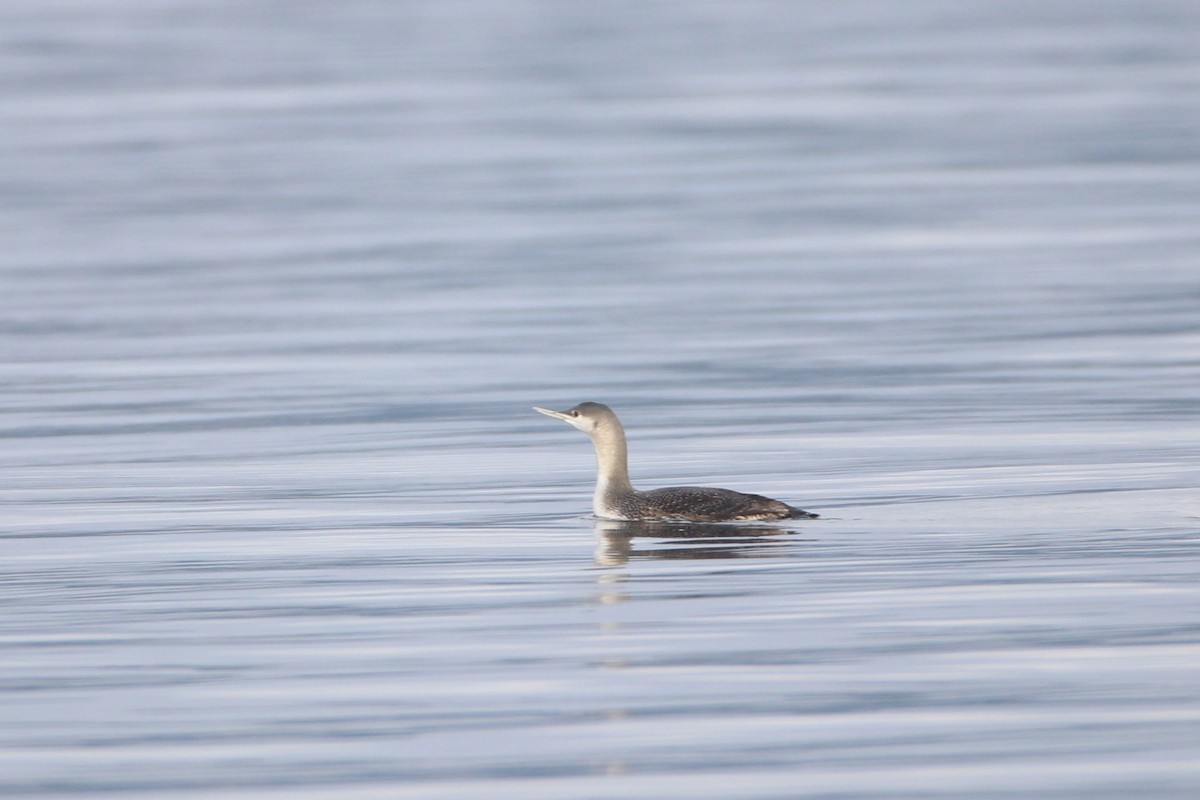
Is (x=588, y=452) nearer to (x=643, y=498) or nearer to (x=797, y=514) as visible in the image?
(x=643, y=498)

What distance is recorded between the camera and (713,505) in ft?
44.6

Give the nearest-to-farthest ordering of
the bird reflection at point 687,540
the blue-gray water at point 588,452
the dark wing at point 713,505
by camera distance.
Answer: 1. the blue-gray water at point 588,452
2. the bird reflection at point 687,540
3. the dark wing at point 713,505

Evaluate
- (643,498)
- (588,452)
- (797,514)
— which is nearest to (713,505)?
(797,514)

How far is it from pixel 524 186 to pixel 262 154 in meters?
6.83

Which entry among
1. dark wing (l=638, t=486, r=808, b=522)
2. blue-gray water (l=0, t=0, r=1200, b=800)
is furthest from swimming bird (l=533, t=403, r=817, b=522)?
blue-gray water (l=0, t=0, r=1200, b=800)

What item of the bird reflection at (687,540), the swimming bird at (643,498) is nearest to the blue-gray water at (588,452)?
the bird reflection at (687,540)

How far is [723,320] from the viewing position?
23.9 meters

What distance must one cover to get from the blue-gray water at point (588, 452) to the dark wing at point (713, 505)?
13cm

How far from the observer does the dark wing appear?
1345cm

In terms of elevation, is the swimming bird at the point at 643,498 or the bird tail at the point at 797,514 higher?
the swimming bird at the point at 643,498

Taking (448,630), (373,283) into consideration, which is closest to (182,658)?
(448,630)

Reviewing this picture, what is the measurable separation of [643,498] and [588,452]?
353cm

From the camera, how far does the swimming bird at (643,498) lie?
1351 centimetres

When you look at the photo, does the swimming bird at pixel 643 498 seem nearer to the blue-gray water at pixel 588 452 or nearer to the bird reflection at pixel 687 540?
the bird reflection at pixel 687 540
